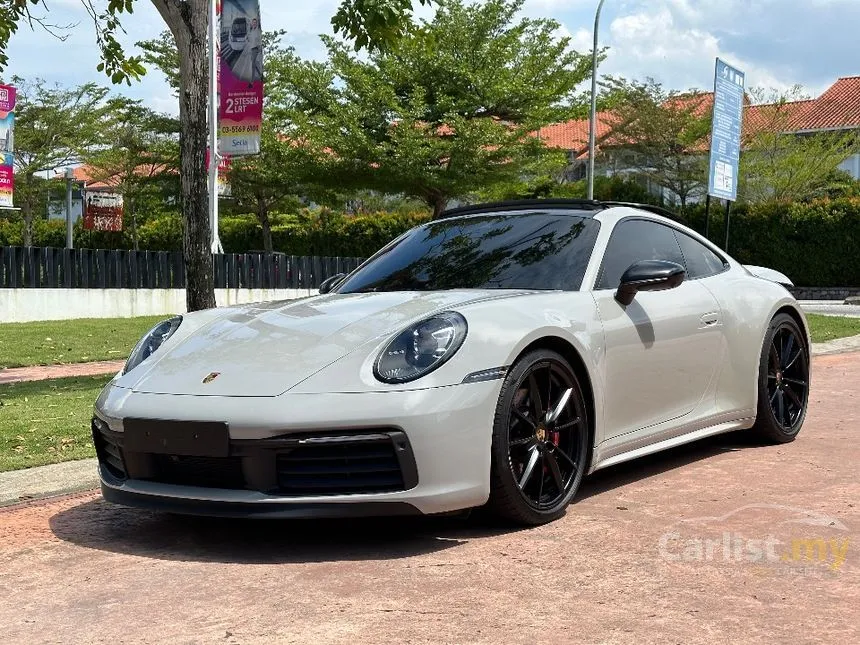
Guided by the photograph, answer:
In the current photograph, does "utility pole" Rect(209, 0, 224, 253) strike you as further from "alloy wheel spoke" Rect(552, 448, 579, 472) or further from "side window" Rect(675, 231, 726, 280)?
"alloy wheel spoke" Rect(552, 448, 579, 472)

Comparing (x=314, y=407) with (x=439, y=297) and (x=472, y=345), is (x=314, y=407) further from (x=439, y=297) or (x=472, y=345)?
(x=439, y=297)

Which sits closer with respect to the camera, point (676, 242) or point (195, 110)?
point (676, 242)

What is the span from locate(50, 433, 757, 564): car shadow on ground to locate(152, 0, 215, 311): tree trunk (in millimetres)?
4537

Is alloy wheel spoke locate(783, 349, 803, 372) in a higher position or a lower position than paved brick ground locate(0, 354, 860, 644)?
higher

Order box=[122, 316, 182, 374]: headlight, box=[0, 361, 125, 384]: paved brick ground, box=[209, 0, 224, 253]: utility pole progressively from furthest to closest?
box=[209, 0, 224, 253]: utility pole, box=[0, 361, 125, 384]: paved brick ground, box=[122, 316, 182, 374]: headlight

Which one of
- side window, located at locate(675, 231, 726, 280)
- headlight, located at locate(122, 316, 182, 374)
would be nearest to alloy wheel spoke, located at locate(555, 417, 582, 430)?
side window, located at locate(675, 231, 726, 280)

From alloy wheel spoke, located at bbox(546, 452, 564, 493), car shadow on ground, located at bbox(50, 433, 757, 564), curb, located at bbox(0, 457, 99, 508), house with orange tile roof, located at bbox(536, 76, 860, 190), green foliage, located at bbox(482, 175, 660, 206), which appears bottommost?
curb, located at bbox(0, 457, 99, 508)

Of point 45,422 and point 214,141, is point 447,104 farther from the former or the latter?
point 45,422

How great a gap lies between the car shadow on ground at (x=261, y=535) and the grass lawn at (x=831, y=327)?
1009 centimetres

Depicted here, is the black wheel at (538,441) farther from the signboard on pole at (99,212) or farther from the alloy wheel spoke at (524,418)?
the signboard on pole at (99,212)

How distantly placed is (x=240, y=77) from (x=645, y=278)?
14458mm

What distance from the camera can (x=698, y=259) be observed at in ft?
19.8

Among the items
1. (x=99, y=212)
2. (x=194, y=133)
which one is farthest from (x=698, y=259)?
(x=99, y=212)

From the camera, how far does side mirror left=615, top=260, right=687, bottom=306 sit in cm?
504
